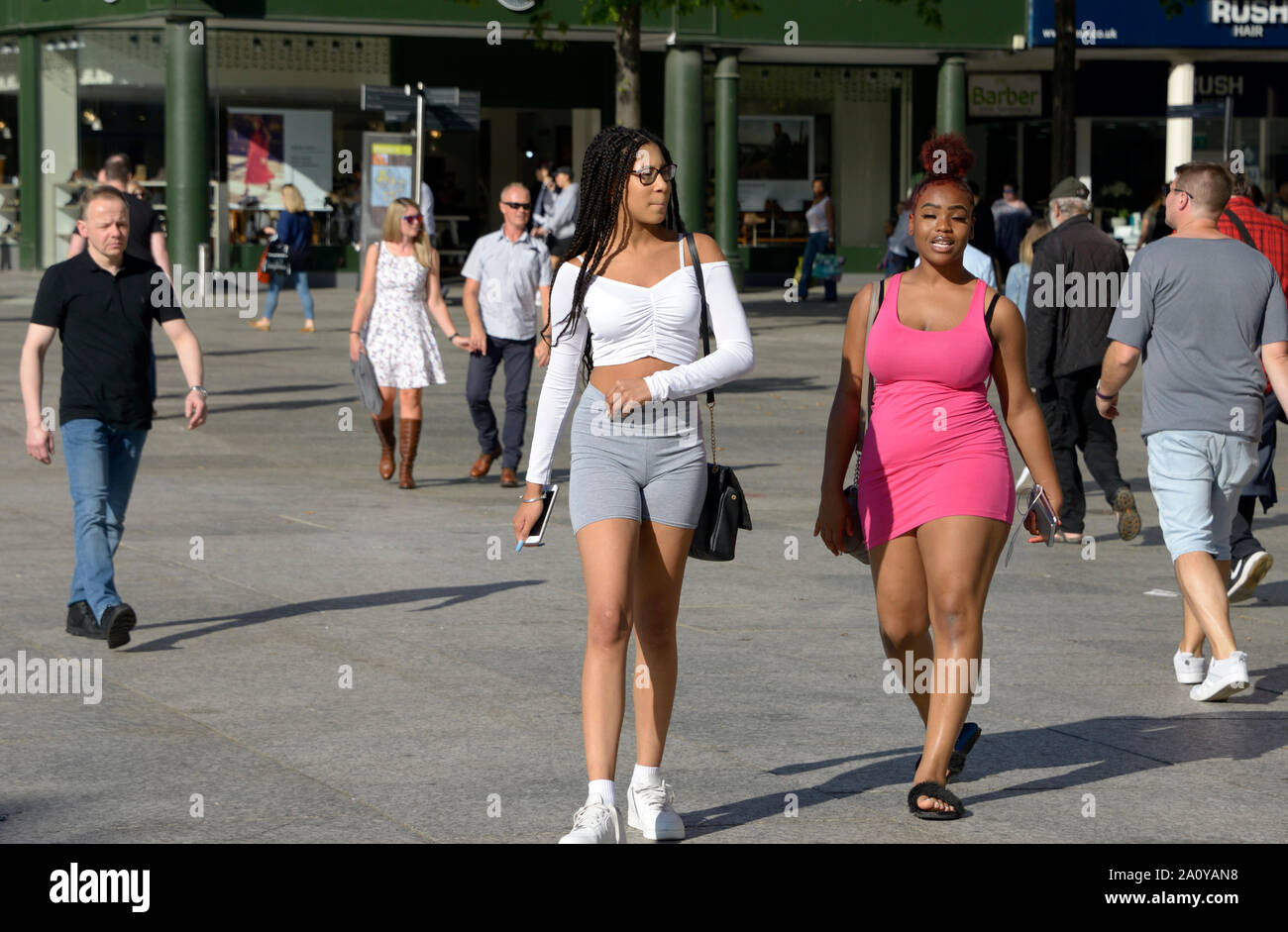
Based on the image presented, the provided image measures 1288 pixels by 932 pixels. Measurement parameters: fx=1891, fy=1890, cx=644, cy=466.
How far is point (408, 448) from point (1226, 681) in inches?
261

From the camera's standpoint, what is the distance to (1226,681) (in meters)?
6.55

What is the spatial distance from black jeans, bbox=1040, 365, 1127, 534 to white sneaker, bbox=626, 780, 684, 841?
5752mm

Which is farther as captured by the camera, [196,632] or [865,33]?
[865,33]

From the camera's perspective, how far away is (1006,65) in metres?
34.1

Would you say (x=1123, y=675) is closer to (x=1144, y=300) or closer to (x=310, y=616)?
(x=1144, y=300)

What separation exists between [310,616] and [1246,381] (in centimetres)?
393

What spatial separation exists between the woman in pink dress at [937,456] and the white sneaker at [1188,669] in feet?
6.26

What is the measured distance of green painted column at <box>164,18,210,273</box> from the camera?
91.6ft

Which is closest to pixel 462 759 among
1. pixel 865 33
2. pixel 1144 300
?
pixel 1144 300

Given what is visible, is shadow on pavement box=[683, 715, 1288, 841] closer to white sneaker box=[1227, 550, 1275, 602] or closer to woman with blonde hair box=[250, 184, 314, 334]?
white sneaker box=[1227, 550, 1275, 602]

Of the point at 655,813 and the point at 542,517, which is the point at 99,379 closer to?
the point at 542,517

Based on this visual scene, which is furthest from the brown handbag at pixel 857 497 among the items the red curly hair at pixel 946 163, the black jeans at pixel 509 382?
the black jeans at pixel 509 382

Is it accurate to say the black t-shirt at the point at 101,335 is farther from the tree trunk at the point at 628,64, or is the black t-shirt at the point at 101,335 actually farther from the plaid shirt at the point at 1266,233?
the tree trunk at the point at 628,64

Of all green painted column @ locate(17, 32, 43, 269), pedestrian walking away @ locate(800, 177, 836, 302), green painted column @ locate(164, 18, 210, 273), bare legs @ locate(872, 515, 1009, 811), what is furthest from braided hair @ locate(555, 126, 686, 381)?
green painted column @ locate(17, 32, 43, 269)
